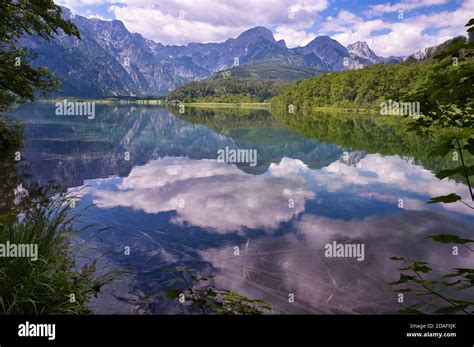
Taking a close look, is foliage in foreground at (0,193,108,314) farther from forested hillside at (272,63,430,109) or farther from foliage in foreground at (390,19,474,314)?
forested hillside at (272,63,430,109)

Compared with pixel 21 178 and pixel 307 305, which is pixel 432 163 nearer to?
pixel 307 305

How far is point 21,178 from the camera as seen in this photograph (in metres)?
18.0

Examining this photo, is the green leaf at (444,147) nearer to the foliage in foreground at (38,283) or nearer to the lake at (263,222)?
the lake at (263,222)
